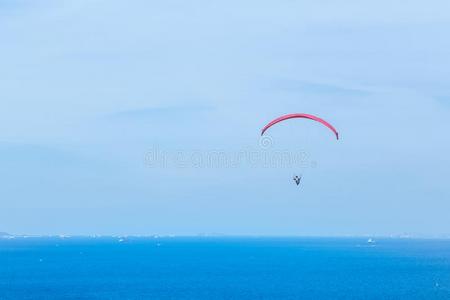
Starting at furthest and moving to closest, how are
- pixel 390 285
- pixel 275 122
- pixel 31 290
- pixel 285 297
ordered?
1. pixel 390 285
2. pixel 31 290
3. pixel 285 297
4. pixel 275 122

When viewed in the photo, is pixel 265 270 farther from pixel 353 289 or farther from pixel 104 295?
pixel 104 295

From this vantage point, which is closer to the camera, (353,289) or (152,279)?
(353,289)

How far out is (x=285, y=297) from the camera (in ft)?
342

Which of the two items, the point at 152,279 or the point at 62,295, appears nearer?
the point at 62,295

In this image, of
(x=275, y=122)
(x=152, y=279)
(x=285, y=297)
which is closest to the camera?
(x=275, y=122)

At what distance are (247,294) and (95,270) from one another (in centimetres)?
6545

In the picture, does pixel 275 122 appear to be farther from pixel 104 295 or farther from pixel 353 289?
pixel 353 289

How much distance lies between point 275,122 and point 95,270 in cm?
12095

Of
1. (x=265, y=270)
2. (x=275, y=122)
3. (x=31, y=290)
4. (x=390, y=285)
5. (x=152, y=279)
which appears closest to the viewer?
(x=275, y=122)

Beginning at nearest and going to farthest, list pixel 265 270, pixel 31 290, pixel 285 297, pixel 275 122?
pixel 275 122 → pixel 285 297 → pixel 31 290 → pixel 265 270

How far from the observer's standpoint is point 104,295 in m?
106

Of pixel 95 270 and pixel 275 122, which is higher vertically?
pixel 275 122

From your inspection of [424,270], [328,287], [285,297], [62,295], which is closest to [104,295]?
[62,295]

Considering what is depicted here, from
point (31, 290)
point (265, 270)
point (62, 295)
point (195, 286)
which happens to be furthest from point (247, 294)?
point (265, 270)
